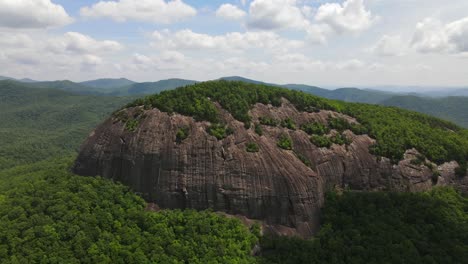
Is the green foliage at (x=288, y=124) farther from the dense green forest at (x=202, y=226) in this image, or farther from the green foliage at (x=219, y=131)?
the green foliage at (x=219, y=131)

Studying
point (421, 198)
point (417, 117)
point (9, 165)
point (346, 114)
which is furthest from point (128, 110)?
point (9, 165)

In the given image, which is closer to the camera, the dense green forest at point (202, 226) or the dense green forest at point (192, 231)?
the dense green forest at point (192, 231)

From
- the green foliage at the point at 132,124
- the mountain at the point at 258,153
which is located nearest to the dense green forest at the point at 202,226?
the mountain at the point at 258,153

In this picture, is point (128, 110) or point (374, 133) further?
point (374, 133)

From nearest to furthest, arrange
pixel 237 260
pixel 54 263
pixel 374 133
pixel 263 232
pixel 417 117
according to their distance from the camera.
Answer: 1. pixel 54 263
2. pixel 237 260
3. pixel 263 232
4. pixel 374 133
5. pixel 417 117

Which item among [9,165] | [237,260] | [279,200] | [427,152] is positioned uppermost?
[427,152]

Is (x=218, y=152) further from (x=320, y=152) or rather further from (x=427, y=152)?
(x=427, y=152)
